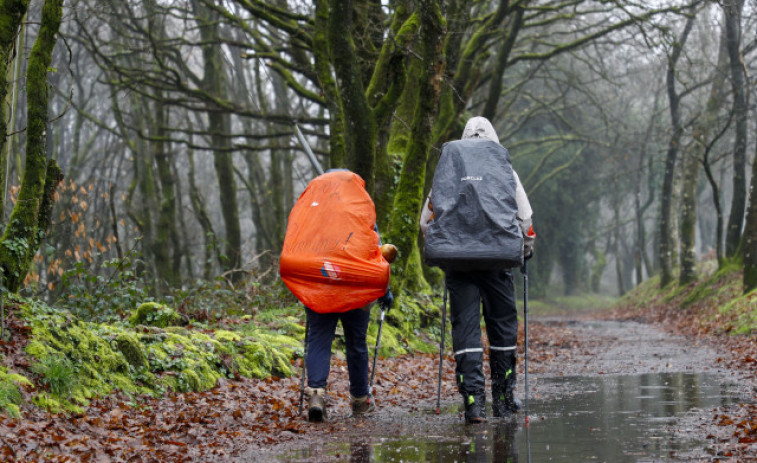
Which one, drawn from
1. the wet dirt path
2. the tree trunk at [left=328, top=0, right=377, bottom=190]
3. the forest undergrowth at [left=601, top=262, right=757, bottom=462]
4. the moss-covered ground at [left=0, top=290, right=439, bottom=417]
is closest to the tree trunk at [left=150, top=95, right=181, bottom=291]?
the tree trunk at [left=328, top=0, right=377, bottom=190]

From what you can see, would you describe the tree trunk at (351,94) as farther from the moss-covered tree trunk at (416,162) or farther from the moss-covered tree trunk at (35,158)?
the moss-covered tree trunk at (35,158)

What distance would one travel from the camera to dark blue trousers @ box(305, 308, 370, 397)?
6.54 metres

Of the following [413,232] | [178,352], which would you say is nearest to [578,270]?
[413,232]

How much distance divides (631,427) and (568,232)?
38.9 metres

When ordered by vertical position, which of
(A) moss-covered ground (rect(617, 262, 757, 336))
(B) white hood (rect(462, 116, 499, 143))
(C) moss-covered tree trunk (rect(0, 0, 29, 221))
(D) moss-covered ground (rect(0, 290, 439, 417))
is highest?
(C) moss-covered tree trunk (rect(0, 0, 29, 221))

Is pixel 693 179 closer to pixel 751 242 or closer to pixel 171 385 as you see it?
pixel 751 242

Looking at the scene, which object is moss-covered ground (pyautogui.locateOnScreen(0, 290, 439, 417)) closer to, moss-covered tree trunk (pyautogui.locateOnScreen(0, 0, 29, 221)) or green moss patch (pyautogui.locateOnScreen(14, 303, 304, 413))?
green moss patch (pyautogui.locateOnScreen(14, 303, 304, 413))

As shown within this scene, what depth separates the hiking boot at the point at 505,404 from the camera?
6344 millimetres

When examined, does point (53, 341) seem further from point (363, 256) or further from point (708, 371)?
point (708, 371)

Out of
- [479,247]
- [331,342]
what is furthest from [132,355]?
[479,247]

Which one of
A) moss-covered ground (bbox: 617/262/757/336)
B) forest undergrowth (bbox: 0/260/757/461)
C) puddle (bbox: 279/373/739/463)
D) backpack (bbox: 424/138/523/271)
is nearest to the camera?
puddle (bbox: 279/373/739/463)

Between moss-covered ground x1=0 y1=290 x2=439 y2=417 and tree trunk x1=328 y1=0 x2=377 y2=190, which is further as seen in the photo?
tree trunk x1=328 y1=0 x2=377 y2=190

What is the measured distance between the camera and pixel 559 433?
531 cm

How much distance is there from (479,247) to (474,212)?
268mm
